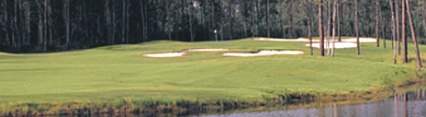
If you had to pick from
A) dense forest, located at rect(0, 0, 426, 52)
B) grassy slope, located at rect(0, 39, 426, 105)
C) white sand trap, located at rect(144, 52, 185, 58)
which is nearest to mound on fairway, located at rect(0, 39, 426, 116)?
grassy slope, located at rect(0, 39, 426, 105)

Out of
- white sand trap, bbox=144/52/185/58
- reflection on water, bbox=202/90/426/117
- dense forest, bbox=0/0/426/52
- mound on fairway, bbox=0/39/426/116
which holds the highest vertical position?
dense forest, bbox=0/0/426/52

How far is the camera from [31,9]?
134 metres

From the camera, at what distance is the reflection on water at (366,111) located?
35562mm

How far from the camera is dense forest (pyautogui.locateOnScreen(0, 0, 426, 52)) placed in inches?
5128

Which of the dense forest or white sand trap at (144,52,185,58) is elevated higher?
the dense forest

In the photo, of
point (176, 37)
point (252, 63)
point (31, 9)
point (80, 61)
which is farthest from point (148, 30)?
point (252, 63)

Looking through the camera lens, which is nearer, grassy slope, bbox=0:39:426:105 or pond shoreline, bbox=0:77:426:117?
pond shoreline, bbox=0:77:426:117

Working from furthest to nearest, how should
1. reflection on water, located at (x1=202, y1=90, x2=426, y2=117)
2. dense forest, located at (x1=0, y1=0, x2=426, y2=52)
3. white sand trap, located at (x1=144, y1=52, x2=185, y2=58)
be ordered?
1. dense forest, located at (x1=0, y1=0, x2=426, y2=52)
2. white sand trap, located at (x1=144, y1=52, x2=185, y2=58)
3. reflection on water, located at (x1=202, y1=90, x2=426, y2=117)

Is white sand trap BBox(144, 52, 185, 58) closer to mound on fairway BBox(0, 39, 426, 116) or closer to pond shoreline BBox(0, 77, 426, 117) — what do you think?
mound on fairway BBox(0, 39, 426, 116)

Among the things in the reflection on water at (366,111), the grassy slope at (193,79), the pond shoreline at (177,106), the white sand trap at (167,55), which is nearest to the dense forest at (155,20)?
the white sand trap at (167,55)

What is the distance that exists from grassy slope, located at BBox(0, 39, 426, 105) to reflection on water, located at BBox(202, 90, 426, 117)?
5.01 metres

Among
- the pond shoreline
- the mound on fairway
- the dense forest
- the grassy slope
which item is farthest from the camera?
the dense forest

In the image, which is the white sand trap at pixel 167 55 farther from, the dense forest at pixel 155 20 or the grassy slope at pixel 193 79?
the dense forest at pixel 155 20

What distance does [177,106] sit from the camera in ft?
130
